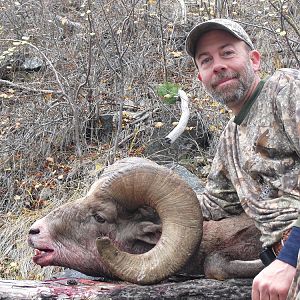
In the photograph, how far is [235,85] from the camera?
432 cm

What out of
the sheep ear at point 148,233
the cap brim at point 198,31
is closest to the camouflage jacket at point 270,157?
the cap brim at point 198,31

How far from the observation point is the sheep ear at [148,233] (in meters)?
4.82

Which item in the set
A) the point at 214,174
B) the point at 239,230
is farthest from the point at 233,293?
the point at 214,174

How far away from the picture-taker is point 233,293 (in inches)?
170

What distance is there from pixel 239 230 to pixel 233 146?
640 mm

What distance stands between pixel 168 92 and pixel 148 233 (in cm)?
476

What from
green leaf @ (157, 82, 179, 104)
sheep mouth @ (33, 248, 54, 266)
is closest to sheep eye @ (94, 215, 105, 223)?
sheep mouth @ (33, 248, 54, 266)

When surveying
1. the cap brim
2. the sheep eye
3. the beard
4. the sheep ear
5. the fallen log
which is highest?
the cap brim

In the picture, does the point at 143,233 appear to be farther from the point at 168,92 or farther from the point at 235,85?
the point at 168,92

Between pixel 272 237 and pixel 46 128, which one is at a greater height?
pixel 46 128

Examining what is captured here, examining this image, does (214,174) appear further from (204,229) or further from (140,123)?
(140,123)

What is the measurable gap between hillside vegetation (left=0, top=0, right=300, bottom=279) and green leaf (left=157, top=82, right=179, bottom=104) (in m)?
0.10

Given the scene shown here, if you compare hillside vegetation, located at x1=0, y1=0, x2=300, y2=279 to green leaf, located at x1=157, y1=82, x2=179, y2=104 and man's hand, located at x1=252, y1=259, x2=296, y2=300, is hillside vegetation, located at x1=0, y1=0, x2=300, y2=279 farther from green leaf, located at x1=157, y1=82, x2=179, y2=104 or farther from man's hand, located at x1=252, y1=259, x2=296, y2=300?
man's hand, located at x1=252, y1=259, x2=296, y2=300

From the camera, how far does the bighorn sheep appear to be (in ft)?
14.8
